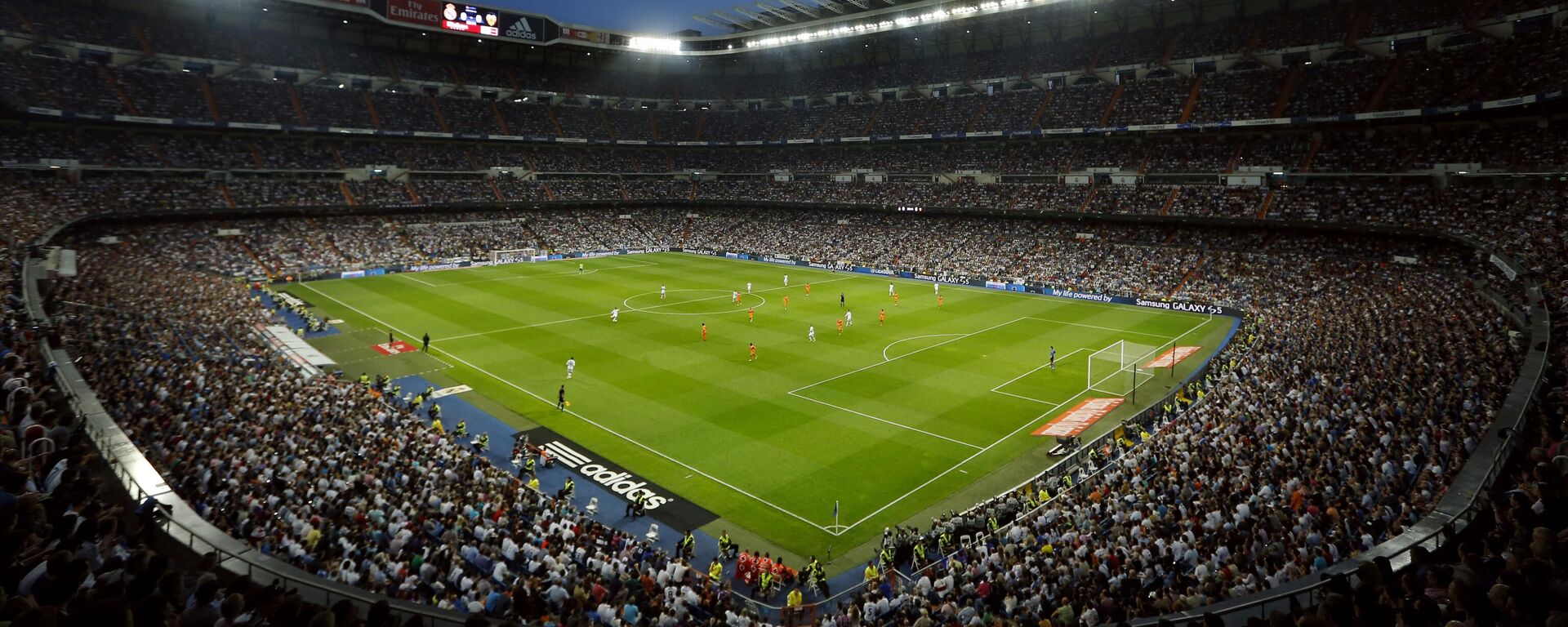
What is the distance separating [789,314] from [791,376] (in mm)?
14946

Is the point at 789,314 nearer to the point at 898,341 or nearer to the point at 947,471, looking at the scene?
the point at 898,341

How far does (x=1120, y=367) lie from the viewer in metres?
36.3

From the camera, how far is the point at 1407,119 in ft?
175

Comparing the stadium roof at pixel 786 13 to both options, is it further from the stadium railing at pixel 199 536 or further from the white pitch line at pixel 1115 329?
the stadium railing at pixel 199 536

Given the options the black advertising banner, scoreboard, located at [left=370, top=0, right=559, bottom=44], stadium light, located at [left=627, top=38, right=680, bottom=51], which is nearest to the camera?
scoreboard, located at [left=370, top=0, right=559, bottom=44]

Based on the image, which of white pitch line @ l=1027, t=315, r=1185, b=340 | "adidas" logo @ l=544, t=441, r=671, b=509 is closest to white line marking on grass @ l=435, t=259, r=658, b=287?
white pitch line @ l=1027, t=315, r=1185, b=340

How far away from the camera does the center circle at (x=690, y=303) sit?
5091 cm

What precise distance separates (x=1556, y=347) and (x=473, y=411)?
33.8m

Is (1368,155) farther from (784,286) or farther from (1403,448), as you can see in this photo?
(1403,448)

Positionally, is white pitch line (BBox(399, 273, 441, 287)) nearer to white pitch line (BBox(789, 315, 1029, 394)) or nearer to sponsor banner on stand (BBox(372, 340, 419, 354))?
sponsor banner on stand (BBox(372, 340, 419, 354))

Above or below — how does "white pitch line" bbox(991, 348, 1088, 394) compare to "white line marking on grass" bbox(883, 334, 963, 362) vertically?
above

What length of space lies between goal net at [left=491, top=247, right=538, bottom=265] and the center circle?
78.9ft

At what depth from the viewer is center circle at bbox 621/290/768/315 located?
167ft

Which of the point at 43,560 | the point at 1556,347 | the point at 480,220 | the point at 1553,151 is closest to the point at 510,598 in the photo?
the point at 43,560
